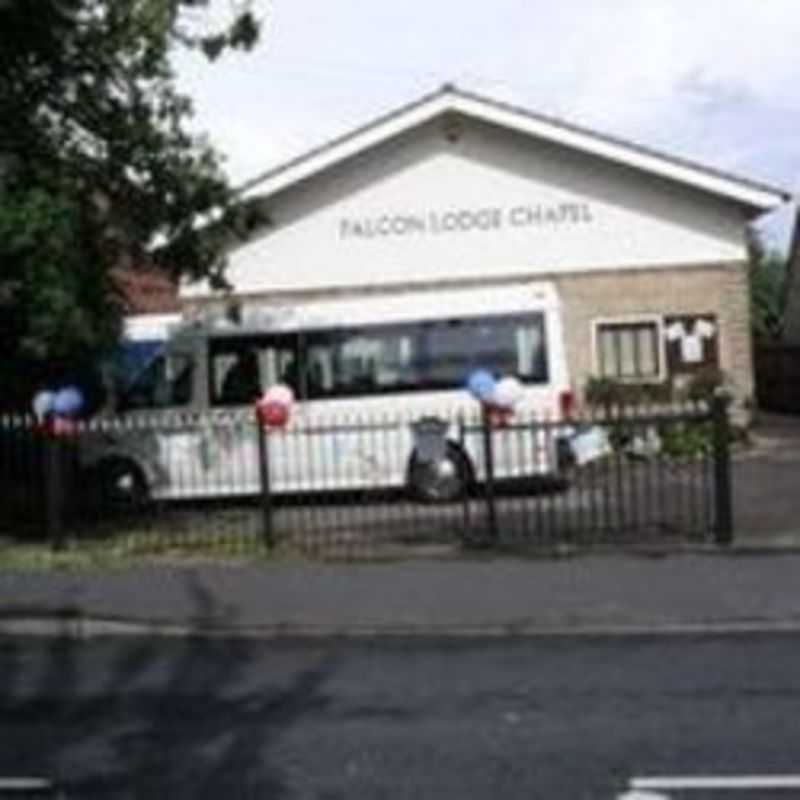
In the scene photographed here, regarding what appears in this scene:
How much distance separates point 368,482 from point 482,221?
11.2 metres

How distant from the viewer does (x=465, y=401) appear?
2952 centimetres

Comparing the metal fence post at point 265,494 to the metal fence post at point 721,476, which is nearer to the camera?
the metal fence post at point 721,476

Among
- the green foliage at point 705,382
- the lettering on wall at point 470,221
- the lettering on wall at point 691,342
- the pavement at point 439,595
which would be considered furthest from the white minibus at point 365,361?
the pavement at point 439,595

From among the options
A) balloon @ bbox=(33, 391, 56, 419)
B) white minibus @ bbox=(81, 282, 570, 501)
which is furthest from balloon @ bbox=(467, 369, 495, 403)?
balloon @ bbox=(33, 391, 56, 419)

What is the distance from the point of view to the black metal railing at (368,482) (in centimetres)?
2234

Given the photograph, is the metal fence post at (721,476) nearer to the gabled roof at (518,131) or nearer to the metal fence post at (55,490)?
the metal fence post at (55,490)

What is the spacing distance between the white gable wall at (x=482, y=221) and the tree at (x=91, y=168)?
12.3 m

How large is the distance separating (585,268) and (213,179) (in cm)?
1369

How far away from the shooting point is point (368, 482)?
27.5 m

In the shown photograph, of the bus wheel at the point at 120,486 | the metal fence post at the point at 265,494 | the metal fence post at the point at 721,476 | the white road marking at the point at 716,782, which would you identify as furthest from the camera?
the bus wheel at the point at 120,486

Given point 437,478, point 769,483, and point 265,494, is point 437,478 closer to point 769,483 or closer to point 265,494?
point 769,483

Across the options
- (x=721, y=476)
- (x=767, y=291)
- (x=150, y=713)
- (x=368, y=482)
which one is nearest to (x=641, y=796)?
(x=150, y=713)

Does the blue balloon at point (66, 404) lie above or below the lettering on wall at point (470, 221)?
below

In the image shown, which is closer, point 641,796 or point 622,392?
point 641,796
